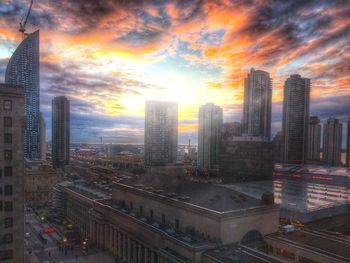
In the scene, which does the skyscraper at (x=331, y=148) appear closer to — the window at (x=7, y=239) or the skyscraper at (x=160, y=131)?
the skyscraper at (x=160, y=131)

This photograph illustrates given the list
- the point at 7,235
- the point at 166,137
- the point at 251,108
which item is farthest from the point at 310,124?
the point at 7,235

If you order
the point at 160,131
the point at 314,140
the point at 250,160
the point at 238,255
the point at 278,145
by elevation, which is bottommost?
the point at 238,255

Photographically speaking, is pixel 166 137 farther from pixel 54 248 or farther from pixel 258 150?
pixel 54 248

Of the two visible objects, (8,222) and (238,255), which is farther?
(238,255)

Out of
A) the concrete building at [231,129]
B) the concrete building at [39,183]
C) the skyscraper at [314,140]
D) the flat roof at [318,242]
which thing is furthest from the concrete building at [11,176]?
the skyscraper at [314,140]

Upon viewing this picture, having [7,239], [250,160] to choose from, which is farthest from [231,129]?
[7,239]

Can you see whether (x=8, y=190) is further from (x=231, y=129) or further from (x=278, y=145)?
(x=278, y=145)

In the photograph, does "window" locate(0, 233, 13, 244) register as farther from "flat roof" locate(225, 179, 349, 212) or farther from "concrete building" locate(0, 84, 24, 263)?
"flat roof" locate(225, 179, 349, 212)
